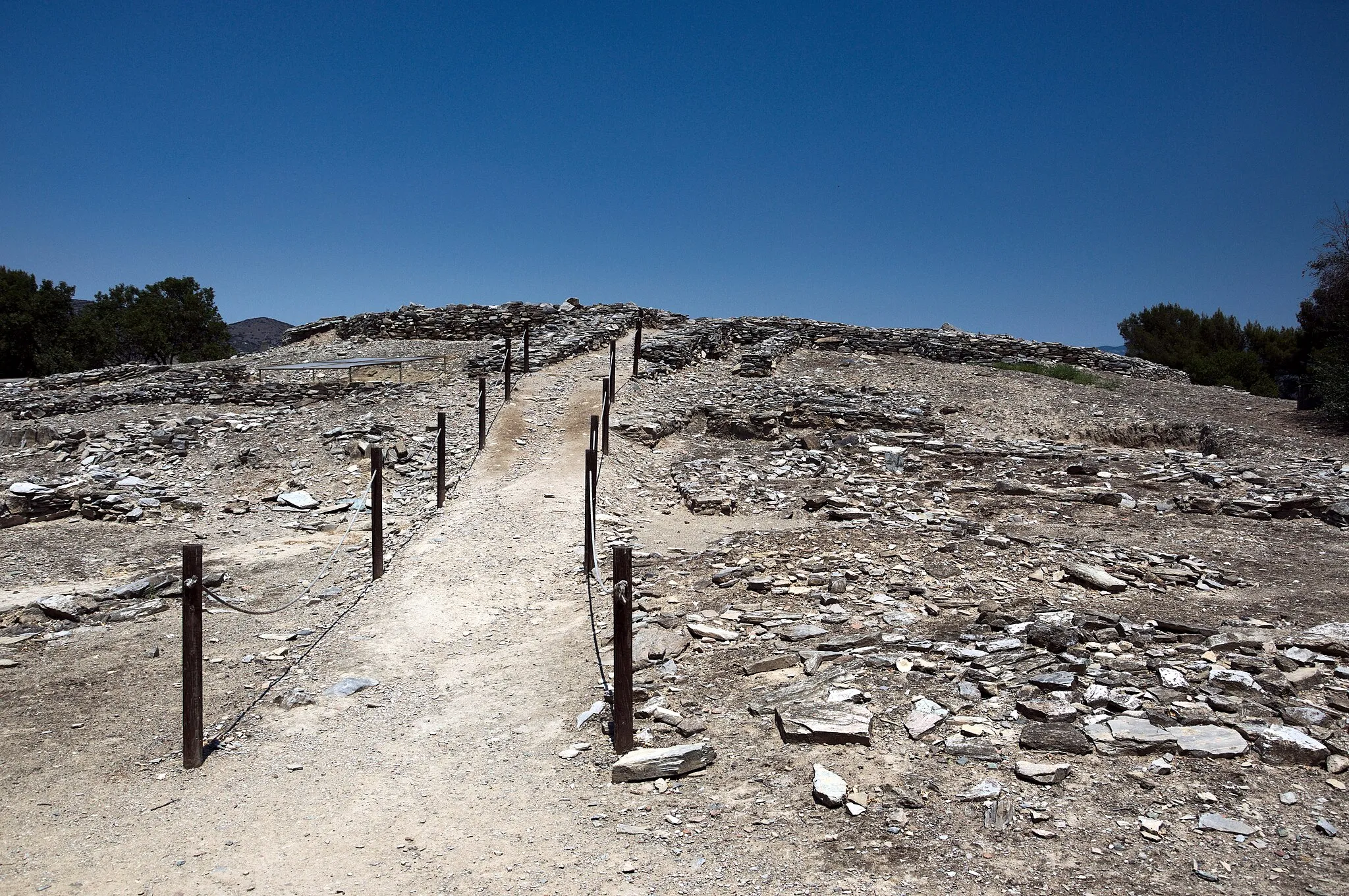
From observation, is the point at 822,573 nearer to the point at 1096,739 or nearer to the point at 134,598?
the point at 1096,739

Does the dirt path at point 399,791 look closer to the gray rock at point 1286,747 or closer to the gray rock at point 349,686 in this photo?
the gray rock at point 349,686

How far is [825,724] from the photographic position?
191 inches

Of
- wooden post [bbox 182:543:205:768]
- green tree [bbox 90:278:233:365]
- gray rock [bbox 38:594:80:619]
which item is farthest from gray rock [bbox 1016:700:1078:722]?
green tree [bbox 90:278:233:365]

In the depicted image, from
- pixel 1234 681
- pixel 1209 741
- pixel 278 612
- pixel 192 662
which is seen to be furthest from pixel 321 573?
pixel 1234 681

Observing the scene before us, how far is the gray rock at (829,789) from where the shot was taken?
414 cm

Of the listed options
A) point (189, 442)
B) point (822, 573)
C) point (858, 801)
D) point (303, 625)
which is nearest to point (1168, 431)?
point (822, 573)

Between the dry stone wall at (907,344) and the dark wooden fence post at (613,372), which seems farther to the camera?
the dry stone wall at (907,344)

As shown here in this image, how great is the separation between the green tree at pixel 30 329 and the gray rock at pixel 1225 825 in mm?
48136

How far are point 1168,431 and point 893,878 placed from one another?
1754 cm

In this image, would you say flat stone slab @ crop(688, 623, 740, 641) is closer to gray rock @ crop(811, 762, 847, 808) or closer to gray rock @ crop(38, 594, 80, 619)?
gray rock @ crop(811, 762, 847, 808)

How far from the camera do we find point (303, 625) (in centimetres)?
813

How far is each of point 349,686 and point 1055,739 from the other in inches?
220

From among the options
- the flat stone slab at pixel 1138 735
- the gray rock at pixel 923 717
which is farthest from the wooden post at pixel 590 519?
the flat stone slab at pixel 1138 735

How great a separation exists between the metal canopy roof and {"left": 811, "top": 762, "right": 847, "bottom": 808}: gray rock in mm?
19434
